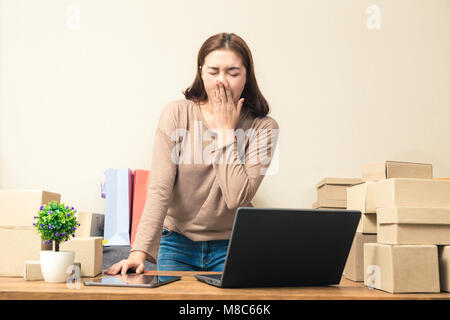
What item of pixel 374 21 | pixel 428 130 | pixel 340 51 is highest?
pixel 374 21

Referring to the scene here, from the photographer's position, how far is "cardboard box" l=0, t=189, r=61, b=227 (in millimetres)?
1085

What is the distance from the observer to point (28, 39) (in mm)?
2141

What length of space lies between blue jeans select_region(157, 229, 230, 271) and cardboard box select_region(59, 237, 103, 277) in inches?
12.5

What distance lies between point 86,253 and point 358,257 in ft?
2.10

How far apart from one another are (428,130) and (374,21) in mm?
595

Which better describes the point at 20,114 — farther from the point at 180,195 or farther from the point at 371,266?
the point at 371,266

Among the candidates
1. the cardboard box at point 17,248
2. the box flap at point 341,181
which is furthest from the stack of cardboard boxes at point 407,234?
the box flap at point 341,181

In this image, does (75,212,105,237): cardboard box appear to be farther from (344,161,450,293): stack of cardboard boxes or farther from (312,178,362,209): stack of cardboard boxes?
(344,161,450,293): stack of cardboard boxes

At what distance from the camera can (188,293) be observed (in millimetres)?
776

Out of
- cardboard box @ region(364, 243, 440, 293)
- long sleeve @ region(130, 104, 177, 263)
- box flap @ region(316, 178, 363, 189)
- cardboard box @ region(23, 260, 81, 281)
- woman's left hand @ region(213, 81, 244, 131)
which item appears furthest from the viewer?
box flap @ region(316, 178, 363, 189)

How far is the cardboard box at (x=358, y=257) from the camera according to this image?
3.37 feet

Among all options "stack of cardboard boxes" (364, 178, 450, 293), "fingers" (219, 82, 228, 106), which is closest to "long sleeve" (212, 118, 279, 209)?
"fingers" (219, 82, 228, 106)
